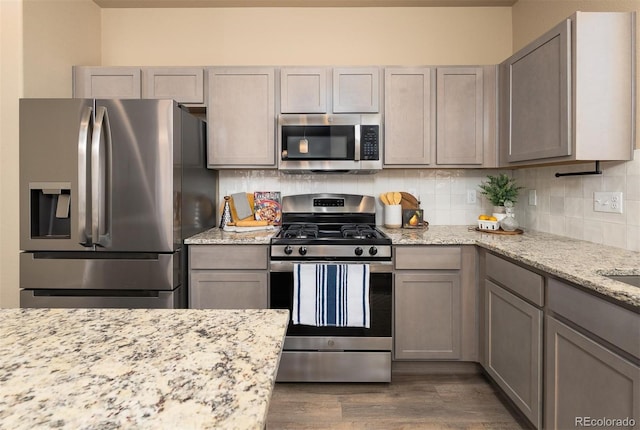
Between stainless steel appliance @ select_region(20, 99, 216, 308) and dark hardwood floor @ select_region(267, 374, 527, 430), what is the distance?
0.94m

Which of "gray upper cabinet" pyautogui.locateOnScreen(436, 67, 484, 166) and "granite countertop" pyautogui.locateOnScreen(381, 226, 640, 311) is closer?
"granite countertop" pyautogui.locateOnScreen(381, 226, 640, 311)

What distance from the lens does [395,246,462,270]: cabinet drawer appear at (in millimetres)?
2268

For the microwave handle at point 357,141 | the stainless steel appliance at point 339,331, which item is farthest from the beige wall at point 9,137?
the microwave handle at point 357,141

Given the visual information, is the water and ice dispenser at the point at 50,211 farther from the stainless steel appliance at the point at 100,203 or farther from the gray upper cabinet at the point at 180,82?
the gray upper cabinet at the point at 180,82

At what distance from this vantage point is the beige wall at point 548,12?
177cm

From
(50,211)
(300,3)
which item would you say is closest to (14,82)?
(50,211)

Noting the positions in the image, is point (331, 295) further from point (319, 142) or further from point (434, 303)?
point (319, 142)

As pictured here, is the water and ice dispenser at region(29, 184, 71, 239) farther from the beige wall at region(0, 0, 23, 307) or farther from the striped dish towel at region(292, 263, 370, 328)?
the striped dish towel at region(292, 263, 370, 328)

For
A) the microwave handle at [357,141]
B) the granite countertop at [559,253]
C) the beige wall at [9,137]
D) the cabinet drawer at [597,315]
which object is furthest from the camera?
the microwave handle at [357,141]

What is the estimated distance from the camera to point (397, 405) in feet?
6.66

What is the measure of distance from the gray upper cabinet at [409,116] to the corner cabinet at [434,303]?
2.38 feet

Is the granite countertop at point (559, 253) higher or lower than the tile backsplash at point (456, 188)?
lower

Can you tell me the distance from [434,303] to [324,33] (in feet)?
7.35

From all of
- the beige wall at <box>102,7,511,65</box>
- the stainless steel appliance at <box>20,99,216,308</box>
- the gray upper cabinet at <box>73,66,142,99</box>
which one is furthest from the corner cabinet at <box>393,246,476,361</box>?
the gray upper cabinet at <box>73,66,142,99</box>
